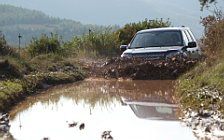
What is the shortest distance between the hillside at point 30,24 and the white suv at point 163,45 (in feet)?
395

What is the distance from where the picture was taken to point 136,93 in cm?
1283

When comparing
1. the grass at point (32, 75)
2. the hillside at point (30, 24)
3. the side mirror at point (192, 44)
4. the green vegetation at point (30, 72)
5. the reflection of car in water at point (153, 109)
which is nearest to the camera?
the reflection of car in water at point (153, 109)

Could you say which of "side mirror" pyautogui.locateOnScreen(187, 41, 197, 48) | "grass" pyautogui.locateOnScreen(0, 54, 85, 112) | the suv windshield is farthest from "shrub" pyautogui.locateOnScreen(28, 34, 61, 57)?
"side mirror" pyautogui.locateOnScreen(187, 41, 197, 48)

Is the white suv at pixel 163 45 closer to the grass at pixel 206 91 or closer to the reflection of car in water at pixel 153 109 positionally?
the grass at pixel 206 91

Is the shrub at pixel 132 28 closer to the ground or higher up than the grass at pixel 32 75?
higher up

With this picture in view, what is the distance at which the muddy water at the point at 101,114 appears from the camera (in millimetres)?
7758

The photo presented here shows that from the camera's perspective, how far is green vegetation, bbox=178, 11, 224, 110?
30.5ft

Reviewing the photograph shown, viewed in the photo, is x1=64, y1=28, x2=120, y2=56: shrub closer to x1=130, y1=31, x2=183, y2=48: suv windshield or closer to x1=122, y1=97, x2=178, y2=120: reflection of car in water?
x1=130, y1=31, x2=183, y2=48: suv windshield

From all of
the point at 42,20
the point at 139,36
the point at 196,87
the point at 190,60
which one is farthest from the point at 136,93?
the point at 42,20

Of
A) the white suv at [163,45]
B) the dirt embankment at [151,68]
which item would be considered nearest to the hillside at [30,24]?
the dirt embankment at [151,68]

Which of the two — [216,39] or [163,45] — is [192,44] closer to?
[163,45]

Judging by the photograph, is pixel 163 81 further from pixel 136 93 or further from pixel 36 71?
pixel 36 71

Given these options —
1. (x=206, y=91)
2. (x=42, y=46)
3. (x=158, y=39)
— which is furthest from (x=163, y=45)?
(x=42, y=46)

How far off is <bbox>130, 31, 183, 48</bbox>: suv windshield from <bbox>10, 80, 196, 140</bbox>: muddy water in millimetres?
2008
